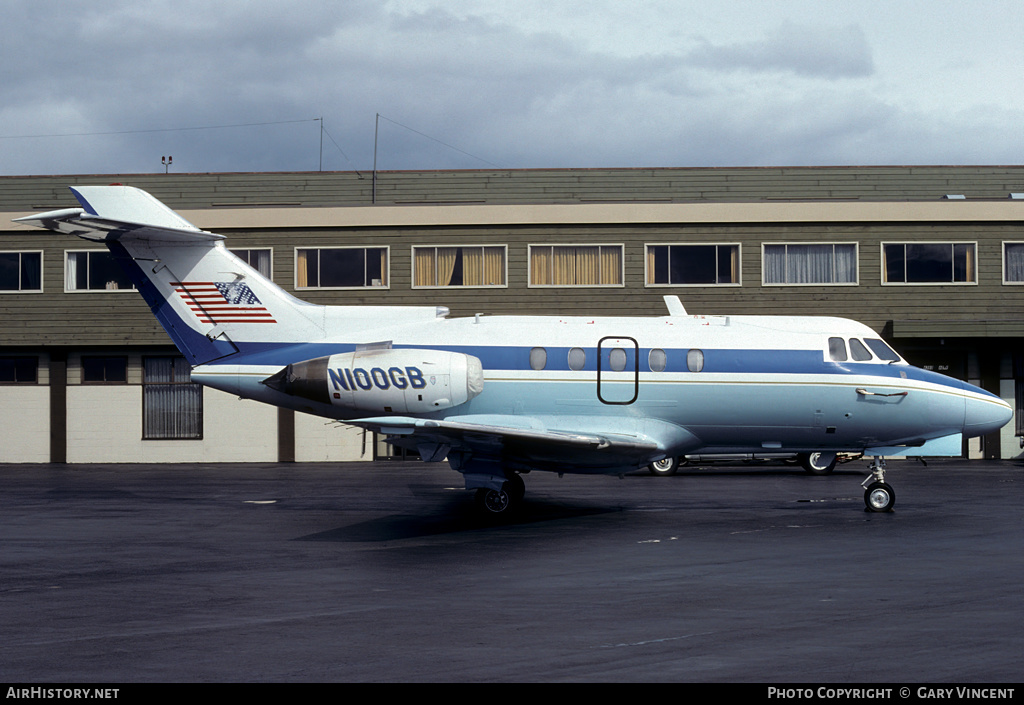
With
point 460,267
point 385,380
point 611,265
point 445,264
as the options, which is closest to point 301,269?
point 445,264

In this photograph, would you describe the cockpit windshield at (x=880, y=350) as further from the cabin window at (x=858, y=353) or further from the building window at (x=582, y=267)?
the building window at (x=582, y=267)

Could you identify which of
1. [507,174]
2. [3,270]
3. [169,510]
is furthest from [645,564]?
[3,270]

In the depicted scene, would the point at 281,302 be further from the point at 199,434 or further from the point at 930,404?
the point at 199,434

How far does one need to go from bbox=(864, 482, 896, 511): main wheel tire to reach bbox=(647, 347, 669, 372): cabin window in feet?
14.1

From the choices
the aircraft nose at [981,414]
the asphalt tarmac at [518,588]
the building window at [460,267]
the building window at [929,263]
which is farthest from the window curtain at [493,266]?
the aircraft nose at [981,414]

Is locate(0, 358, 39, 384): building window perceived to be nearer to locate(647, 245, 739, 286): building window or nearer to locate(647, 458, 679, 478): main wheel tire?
locate(647, 245, 739, 286): building window

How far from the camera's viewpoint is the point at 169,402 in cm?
3591

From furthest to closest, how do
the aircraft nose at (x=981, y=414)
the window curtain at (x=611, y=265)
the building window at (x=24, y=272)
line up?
the building window at (x=24, y=272)
the window curtain at (x=611, y=265)
the aircraft nose at (x=981, y=414)

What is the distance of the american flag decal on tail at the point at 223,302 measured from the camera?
62.7 ft

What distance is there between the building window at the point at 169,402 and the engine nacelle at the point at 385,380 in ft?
62.9

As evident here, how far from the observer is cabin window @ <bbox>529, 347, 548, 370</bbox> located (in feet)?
60.4

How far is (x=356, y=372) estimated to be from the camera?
17.8 metres

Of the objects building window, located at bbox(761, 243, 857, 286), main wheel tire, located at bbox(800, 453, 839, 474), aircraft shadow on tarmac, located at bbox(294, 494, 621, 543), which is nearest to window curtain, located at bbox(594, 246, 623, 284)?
building window, located at bbox(761, 243, 857, 286)

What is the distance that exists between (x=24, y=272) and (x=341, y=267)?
36.5 ft
